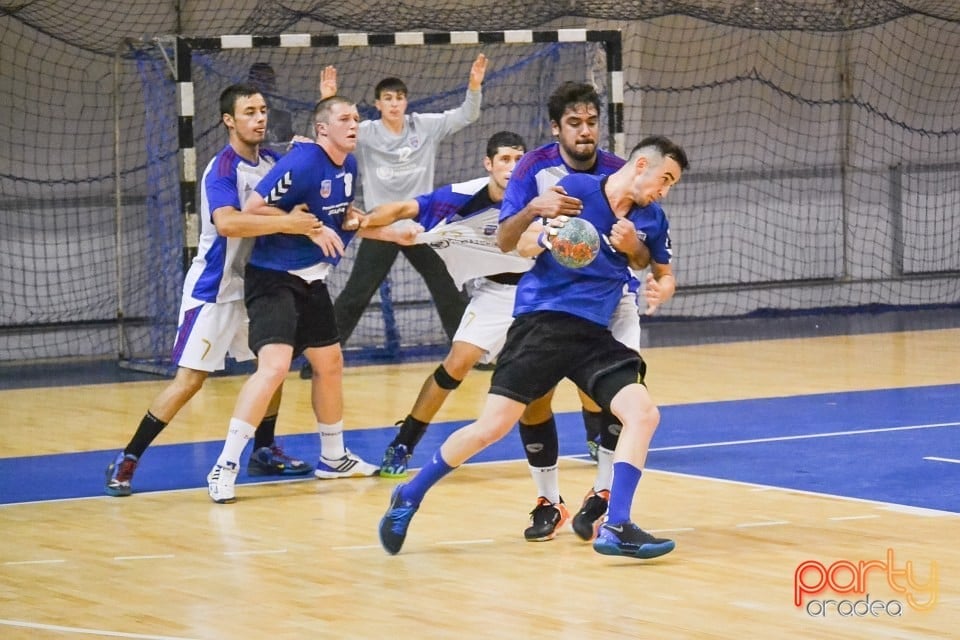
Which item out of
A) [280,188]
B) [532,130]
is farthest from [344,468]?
[532,130]

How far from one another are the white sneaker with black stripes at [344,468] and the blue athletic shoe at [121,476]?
36.4 inches

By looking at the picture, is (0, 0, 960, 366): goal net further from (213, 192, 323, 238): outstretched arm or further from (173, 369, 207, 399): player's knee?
(213, 192, 323, 238): outstretched arm

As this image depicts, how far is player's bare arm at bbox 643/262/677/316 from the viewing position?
6301mm

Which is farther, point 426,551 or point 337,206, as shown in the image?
point 337,206

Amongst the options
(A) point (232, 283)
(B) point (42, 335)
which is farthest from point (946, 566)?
(B) point (42, 335)

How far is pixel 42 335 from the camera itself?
14484mm

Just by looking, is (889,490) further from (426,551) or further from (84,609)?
(84,609)

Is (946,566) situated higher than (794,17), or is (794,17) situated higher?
(794,17)

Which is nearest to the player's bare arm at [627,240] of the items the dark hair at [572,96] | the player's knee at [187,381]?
the dark hair at [572,96]

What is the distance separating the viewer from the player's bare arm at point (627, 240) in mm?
6145

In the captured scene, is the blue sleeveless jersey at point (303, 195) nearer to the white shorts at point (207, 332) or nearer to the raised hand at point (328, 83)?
the white shorts at point (207, 332)

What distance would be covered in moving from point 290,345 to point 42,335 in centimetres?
711

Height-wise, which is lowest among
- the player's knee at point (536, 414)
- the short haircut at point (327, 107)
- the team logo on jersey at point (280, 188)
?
the player's knee at point (536, 414)

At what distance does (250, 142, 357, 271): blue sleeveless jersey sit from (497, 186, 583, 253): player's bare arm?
5.62ft
